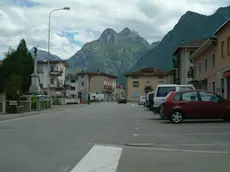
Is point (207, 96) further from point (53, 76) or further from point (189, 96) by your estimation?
point (53, 76)

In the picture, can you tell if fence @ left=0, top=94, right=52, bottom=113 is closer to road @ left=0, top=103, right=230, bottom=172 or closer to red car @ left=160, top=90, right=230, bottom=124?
red car @ left=160, top=90, right=230, bottom=124

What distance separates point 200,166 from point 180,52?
62664 millimetres

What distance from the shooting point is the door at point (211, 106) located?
20.0 meters

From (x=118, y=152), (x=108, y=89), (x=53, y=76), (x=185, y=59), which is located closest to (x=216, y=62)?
(x=118, y=152)

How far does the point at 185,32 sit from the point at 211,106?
365 ft

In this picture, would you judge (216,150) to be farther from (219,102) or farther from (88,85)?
(88,85)

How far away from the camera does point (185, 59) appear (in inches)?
2586

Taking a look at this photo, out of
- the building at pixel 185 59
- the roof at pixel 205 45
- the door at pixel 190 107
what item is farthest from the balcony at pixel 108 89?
the door at pixel 190 107

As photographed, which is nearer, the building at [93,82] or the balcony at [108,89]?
the building at [93,82]

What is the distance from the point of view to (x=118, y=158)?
981 cm

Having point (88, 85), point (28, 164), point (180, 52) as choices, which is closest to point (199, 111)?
point (28, 164)

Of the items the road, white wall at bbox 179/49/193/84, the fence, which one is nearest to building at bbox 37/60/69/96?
white wall at bbox 179/49/193/84

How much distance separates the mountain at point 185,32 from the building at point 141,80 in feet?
37.2

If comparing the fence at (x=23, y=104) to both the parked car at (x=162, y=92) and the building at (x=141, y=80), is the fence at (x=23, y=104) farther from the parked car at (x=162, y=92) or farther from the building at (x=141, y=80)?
the building at (x=141, y=80)
